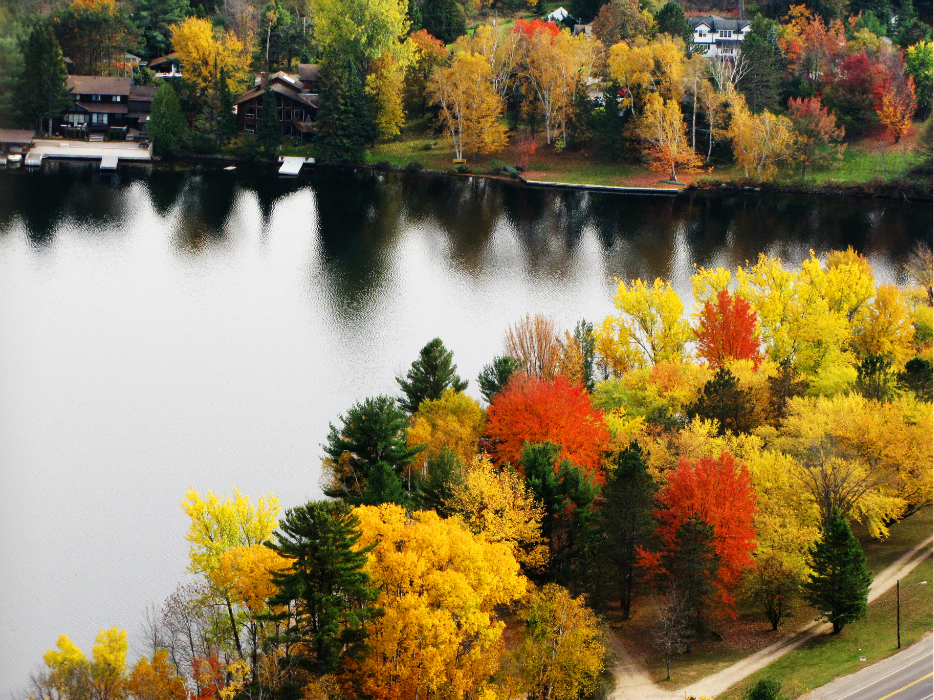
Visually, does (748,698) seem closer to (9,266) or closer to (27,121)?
(9,266)

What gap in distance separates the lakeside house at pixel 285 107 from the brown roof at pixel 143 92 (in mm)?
Answer: 6866

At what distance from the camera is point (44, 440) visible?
47656 mm

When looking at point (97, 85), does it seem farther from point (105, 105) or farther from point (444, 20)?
point (444, 20)

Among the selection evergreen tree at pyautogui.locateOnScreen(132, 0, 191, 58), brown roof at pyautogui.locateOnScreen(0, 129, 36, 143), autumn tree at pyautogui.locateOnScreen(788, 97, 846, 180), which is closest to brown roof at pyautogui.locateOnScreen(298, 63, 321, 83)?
evergreen tree at pyautogui.locateOnScreen(132, 0, 191, 58)

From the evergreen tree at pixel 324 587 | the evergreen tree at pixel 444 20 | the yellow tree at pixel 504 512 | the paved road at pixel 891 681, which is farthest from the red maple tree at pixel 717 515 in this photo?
the evergreen tree at pixel 444 20

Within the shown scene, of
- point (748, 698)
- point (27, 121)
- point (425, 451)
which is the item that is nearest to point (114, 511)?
point (425, 451)

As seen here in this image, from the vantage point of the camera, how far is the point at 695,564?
35.5 m

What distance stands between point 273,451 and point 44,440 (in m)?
9.44

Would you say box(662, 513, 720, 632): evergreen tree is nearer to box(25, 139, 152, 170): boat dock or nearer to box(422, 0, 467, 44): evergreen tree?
box(25, 139, 152, 170): boat dock

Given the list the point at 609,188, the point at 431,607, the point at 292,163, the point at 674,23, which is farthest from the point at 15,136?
the point at 431,607

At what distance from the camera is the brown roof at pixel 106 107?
92938 millimetres

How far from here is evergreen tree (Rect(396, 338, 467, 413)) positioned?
46.2m

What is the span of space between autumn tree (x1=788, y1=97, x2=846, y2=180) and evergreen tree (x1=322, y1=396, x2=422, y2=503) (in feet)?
190

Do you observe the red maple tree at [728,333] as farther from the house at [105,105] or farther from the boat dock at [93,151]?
the house at [105,105]
